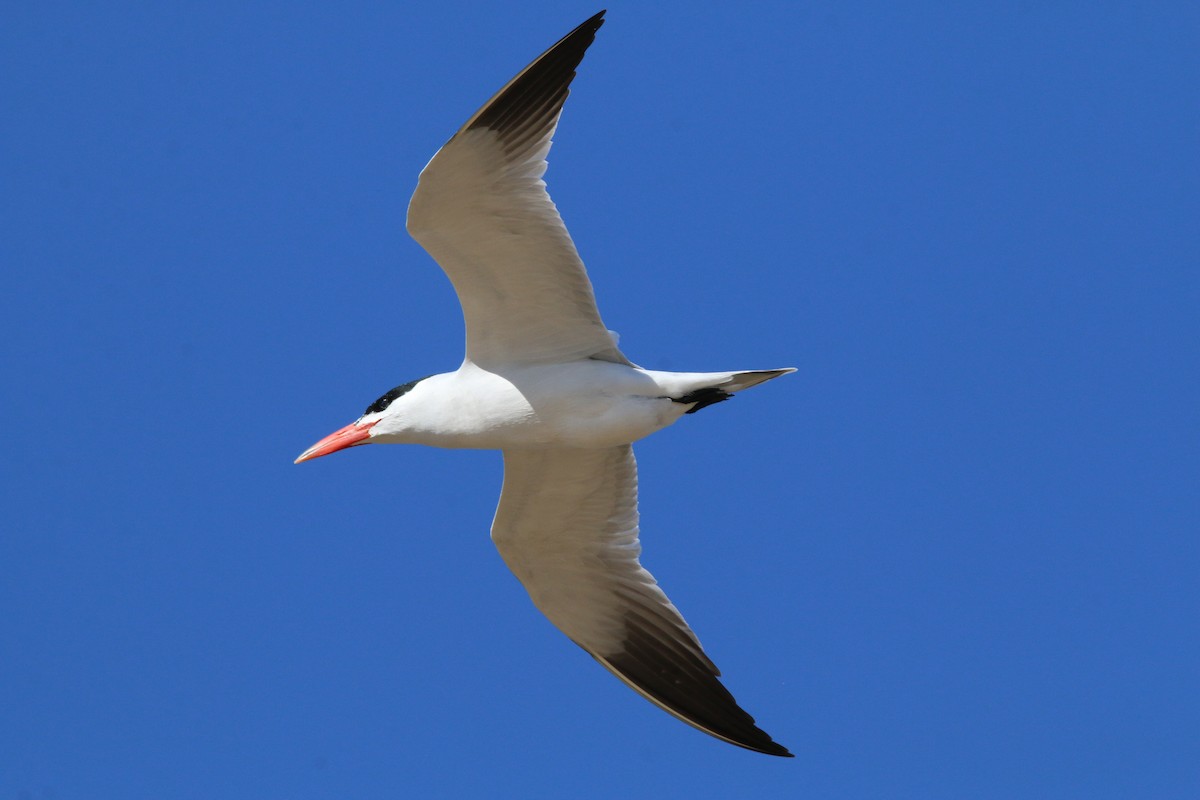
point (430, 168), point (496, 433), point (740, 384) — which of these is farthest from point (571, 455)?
point (430, 168)

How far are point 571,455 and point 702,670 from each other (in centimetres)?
163

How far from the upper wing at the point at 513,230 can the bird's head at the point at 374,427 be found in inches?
21.1

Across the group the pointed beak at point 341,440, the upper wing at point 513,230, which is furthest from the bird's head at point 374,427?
the upper wing at point 513,230

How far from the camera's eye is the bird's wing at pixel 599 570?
978 cm

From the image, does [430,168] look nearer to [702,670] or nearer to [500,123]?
[500,123]

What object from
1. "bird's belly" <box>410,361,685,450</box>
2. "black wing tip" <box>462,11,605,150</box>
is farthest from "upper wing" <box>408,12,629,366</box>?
"bird's belly" <box>410,361,685,450</box>

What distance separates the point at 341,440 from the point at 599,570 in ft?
6.48

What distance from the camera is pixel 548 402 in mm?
9031

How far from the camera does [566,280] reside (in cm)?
891

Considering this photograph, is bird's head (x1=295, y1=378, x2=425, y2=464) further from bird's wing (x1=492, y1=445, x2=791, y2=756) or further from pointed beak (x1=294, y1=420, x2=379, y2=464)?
bird's wing (x1=492, y1=445, x2=791, y2=756)

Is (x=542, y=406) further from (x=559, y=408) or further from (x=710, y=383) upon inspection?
(x=710, y=383)

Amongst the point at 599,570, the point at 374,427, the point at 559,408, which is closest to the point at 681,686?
the point at 599,570

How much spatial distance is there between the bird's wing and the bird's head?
2.91 feet

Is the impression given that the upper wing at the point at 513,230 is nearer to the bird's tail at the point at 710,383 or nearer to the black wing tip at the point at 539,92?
the black wing tip at the point at 539,92
